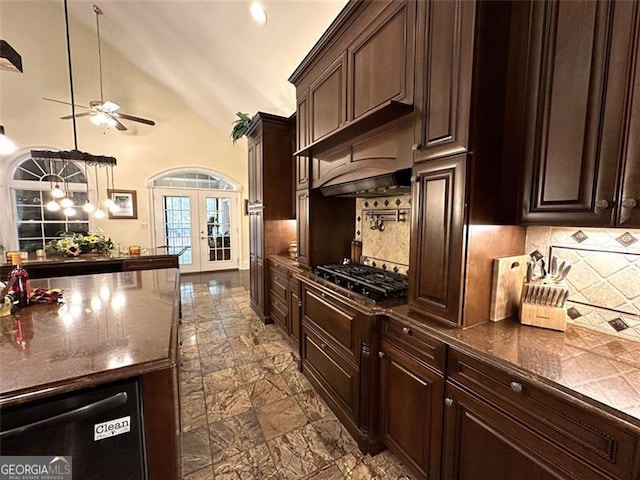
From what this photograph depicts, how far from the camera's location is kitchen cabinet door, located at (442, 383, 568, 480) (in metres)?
0.99

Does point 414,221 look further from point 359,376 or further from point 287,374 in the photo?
point 287,374

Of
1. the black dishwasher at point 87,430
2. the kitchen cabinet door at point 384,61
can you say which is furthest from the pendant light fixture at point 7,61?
the kitchen cabinet door at point 384,61

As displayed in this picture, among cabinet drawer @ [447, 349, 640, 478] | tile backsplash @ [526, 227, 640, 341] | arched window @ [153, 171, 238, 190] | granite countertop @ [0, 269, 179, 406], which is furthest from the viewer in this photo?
arched window @ [153, 171, 238, 190]

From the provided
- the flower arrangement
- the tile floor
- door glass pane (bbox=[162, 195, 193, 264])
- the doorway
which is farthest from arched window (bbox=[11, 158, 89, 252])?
the tile floor

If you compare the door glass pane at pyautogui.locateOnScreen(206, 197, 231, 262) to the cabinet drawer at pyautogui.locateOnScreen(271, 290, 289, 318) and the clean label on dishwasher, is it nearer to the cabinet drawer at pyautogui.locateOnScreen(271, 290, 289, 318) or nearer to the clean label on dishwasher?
the cabinet drawer at pyautogui.locateOnScreen(271, 290, 289, 318)

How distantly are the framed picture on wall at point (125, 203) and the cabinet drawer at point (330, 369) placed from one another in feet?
18.7

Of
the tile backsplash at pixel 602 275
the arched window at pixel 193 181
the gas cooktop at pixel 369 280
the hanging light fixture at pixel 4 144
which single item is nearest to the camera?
the tile backsplash at pixel 602 275

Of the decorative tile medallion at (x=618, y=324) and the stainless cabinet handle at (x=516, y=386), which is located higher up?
the decorative tile medallion at (x=618, y=324)

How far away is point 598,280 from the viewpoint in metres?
1.31

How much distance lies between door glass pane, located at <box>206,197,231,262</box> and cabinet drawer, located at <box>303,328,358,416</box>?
5.37 metres

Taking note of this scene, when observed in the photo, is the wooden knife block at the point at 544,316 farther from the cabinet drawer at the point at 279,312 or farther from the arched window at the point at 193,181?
the arched window at the point at 193,181

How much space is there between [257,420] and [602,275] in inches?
87.1

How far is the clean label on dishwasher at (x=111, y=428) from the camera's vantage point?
97cm

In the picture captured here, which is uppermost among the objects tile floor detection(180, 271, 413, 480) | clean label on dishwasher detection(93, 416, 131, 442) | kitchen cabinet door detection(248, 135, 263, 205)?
kitchen cabinet door detection(248, 135, 263, 205)
